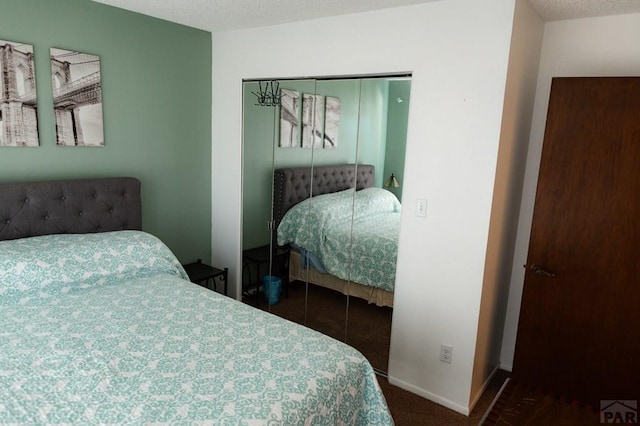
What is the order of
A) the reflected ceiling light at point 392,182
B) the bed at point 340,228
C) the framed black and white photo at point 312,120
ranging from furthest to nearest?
the framed black and white photo at point 312,120 → the bed at point 340,228 → the reflected ceiling light at point 392,182

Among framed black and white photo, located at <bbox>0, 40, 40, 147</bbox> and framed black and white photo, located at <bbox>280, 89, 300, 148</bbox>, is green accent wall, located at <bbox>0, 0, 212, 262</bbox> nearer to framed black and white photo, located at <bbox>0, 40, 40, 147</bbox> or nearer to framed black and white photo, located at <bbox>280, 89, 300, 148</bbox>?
framed black and white photo, located at <bbox>0, 40, 40, 147</bbox>

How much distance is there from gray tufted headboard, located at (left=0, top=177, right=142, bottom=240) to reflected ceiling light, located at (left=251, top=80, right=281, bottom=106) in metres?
1.04

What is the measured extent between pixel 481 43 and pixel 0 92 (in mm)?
2538

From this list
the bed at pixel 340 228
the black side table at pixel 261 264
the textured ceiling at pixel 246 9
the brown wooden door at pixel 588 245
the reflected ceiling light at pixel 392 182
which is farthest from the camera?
the black side table at pixel 261 264

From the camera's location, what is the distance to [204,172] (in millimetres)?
3494

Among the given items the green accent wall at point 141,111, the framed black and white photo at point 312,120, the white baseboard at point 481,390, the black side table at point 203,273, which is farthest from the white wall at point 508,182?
the green accent wall at point 141,111

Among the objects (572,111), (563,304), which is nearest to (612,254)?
(563,304)

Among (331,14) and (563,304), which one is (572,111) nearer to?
(563,304)

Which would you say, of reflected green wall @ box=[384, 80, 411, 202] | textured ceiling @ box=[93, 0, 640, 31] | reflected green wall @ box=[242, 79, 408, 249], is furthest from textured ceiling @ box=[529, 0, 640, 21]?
reflected green wall @ box=[242, 79, 408, 249]

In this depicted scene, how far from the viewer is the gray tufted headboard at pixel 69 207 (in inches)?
93.7

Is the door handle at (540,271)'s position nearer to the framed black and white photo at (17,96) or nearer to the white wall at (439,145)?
the white wall at (439,145)

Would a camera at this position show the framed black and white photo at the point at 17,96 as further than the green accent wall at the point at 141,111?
No

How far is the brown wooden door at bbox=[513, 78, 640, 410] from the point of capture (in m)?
2.29

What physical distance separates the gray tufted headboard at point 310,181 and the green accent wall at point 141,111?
68cm
